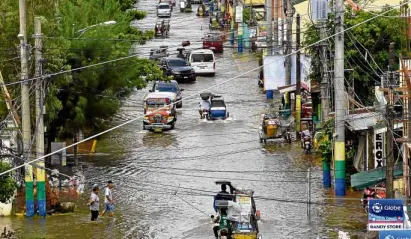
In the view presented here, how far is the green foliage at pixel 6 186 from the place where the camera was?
149ft

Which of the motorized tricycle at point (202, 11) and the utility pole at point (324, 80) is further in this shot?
the motorized tricycle at point (202, 11)

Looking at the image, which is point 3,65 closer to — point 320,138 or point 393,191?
point 320,138

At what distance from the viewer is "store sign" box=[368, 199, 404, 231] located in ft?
124

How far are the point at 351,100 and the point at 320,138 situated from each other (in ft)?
6.53

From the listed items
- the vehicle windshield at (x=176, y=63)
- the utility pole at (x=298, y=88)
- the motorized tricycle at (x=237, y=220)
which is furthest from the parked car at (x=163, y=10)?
the motorized tricycle at (x=237, y=220)

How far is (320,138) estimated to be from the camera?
175ft

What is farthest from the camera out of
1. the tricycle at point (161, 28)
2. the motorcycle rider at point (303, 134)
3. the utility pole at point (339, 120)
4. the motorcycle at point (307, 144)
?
the tricycle at point (161, 28)

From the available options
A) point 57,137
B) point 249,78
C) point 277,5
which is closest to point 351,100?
point 57,137

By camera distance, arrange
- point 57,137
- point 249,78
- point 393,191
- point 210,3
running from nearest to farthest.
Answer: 1. point 393,191
2. point 57,137
3. point 249,78
4. point 210,3

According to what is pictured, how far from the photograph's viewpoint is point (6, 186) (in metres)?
45.6

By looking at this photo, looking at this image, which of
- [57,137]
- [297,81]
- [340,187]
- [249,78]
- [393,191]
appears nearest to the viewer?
[393,191]

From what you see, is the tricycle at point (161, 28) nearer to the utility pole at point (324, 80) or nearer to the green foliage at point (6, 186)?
the utility pole at point (324, 80)

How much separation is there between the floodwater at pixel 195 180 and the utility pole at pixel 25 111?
2.60 feet

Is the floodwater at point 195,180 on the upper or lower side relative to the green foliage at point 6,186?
lower
